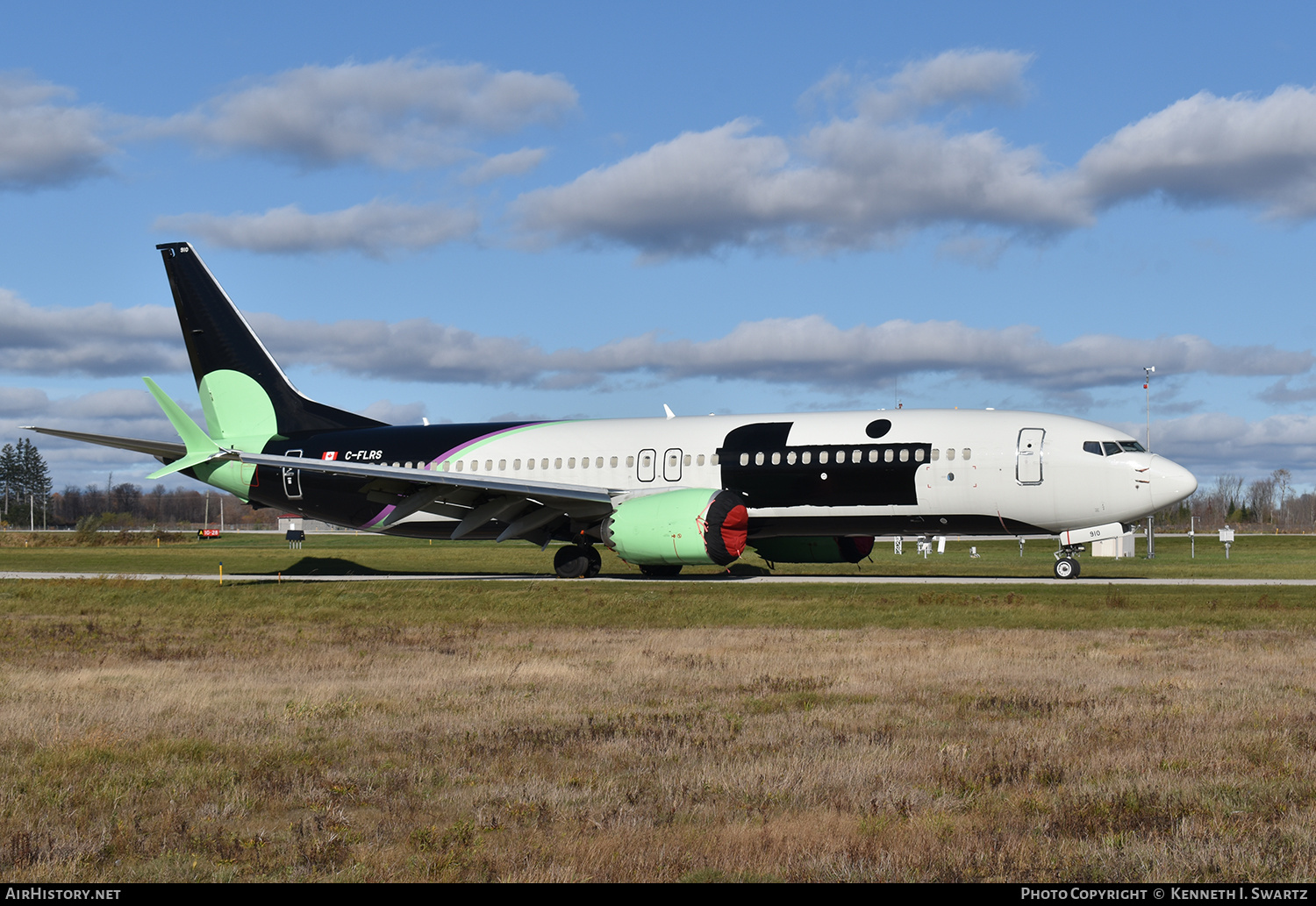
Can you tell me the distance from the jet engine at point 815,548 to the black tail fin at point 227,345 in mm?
13393

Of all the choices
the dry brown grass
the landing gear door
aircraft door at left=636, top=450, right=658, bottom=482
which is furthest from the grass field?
the landing gear door

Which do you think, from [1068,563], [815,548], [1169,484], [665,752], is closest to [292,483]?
[815,548]

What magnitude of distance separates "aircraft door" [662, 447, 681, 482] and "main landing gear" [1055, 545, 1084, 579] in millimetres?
10290

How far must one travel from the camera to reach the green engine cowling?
86.2 feet

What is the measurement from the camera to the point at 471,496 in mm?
29859

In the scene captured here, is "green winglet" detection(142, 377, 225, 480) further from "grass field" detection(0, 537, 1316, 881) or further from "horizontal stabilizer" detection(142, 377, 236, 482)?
"grass field" detection(0, 537, 1316, 881)

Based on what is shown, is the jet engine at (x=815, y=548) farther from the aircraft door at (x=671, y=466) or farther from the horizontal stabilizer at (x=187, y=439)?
the horizontal stabilizer at (x=187, y=439)

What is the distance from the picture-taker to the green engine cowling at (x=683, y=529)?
26.3m

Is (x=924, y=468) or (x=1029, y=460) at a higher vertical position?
(x=1029, y=460)

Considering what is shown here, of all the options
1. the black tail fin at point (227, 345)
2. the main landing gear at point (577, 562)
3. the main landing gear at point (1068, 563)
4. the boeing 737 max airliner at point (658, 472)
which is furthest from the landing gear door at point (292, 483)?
the main landing gear at point (1068, 563)

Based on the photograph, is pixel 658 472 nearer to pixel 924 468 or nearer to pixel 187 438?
pixel 924 468

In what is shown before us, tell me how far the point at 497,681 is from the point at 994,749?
5729 mm

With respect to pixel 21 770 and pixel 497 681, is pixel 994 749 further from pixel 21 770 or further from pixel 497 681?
pixel 21 770

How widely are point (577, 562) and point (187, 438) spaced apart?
38.3ft
